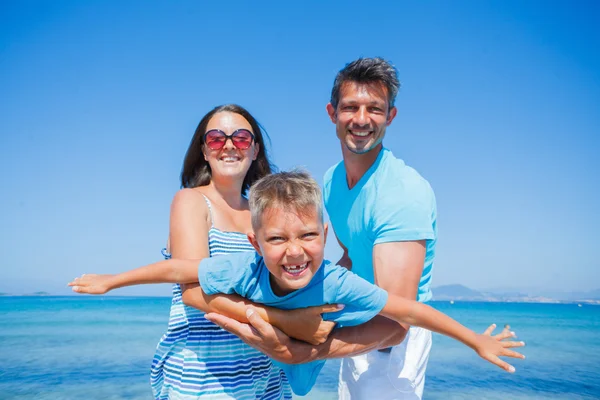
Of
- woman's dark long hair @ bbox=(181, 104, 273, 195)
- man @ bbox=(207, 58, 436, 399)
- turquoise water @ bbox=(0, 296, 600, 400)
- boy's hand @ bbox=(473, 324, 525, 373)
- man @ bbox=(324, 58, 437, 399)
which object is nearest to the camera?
boy's hand @ bbox=(473, 324, 525, 373)

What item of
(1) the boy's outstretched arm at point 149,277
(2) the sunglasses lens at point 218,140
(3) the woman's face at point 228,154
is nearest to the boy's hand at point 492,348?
(1) the boy's outstretched arm at point 149,277

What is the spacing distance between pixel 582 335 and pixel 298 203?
108ft

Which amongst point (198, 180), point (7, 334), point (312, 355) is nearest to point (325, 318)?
point (312, 355)

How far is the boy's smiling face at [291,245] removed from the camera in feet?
8.10

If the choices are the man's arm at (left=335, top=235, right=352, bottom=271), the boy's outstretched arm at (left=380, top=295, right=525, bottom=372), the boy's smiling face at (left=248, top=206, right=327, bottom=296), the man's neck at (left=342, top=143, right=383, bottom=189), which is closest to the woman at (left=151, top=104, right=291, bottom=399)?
the boy's smiling face at (left=248, top=206, right=327, bottom=296)

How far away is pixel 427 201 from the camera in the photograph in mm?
3238

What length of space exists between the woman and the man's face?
714 mm

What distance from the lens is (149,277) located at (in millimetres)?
2682

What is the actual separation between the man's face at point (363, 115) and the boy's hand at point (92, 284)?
1.90 meters

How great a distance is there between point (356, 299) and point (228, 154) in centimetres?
136

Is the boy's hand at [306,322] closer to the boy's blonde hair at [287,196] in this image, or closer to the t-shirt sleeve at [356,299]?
the t-shirt sleeve at [356,299]

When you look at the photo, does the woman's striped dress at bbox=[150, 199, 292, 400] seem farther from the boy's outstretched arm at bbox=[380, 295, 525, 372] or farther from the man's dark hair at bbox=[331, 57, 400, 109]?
the man's dark hair at bbox=[331, 57, 400, 109]

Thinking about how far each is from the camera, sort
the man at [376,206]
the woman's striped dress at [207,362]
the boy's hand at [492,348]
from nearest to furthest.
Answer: the woman's striped dress at [207,362]
the boy's hand at [492,348]
the man at [376,206]

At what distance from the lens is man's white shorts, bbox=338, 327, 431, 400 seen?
3514 millimetres
